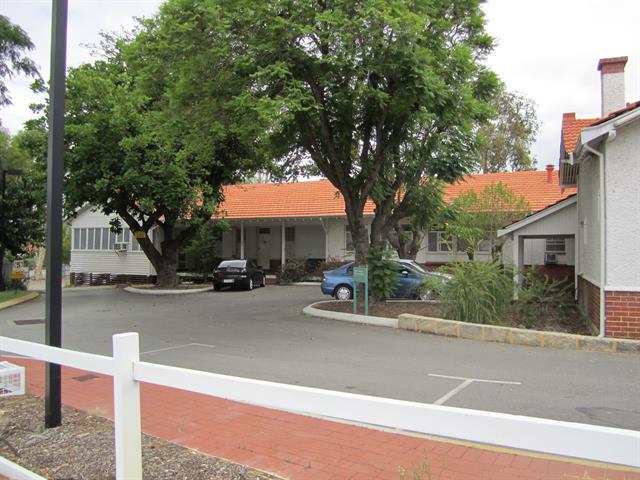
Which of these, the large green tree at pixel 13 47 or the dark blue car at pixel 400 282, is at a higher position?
the large green tree at pixel 13 47

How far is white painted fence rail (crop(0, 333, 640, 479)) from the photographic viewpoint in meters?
1.91

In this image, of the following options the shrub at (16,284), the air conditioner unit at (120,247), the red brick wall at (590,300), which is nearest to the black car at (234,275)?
the shrub at (16,284)

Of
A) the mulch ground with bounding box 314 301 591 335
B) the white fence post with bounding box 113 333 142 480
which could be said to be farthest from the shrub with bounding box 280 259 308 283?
the white fence post with bounding box 113 333 142 480

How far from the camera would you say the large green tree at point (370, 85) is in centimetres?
1107

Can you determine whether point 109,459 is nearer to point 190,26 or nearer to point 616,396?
point 616,396

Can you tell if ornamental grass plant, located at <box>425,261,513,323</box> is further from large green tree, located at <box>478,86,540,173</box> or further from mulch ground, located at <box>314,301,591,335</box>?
large green tree, located at <box>478,86,540,173</box>

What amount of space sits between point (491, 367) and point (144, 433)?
17.3ft

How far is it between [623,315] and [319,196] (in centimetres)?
2115

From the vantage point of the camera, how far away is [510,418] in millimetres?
2072

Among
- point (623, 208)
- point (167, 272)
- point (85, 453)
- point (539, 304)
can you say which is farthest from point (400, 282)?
point (167, 272)

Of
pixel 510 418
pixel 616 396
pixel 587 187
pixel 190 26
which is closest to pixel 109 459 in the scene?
pixel 510 418

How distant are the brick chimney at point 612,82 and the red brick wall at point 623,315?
5.84m

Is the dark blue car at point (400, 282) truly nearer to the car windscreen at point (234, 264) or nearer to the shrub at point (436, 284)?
the shrub at point (436, 284)

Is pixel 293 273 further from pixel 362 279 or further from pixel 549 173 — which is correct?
→ pixel 549 173
